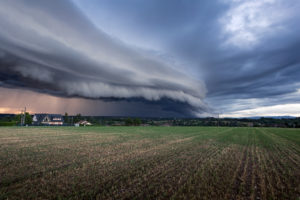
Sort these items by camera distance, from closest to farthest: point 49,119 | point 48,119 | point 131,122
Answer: point 48,119 < point 49,119 < point 131,122

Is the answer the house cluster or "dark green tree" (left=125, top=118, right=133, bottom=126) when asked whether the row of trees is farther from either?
the house cluster

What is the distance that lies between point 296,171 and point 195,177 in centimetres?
786

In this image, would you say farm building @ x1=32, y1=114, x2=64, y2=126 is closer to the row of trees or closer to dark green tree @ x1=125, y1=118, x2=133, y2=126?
dark green tree @ x1=125, y1=118, x2=133, y2=126

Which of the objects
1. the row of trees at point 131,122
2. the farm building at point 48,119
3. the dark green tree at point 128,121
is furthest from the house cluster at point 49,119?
the row of trees at point 131,122

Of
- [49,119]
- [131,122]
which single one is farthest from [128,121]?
[49,119]

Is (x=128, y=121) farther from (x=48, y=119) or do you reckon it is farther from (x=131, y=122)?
(x=48, y=119)

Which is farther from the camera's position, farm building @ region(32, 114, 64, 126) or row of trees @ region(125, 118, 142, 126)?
row of trees @ region(125, 118, 142, 126)

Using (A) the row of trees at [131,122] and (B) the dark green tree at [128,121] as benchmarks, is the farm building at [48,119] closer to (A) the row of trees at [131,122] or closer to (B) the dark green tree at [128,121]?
(B) the dark green tree at [128,121]

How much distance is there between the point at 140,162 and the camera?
12.7 m

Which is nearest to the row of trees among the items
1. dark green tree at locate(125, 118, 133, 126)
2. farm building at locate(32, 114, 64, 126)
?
dark green tree at locate(125, 118, 133, 126)

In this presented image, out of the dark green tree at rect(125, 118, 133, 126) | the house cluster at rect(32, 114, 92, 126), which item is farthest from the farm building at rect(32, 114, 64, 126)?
the dark green tree at rect(125, 118, 133, 126)

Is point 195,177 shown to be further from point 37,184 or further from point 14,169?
point 14,169

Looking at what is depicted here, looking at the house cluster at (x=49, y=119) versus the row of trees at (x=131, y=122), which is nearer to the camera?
the house cluster at (x=49, y=119)

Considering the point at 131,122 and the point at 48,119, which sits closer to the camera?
the point at 48,119
